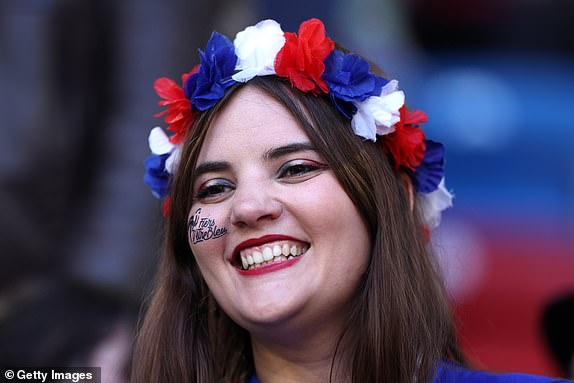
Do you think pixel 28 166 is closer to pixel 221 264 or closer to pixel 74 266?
pixel 74 266

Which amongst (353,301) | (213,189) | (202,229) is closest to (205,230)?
(202,229)

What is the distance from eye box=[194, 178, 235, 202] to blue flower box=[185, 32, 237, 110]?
8.7 inches

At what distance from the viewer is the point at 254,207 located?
2.43m

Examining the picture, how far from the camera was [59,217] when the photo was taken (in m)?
4.36

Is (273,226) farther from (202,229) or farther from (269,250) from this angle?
(202,229)

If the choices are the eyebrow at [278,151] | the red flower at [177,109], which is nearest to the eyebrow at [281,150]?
the eyebrow at [278,151]

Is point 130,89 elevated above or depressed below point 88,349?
above

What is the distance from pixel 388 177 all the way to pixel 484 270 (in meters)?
2.64

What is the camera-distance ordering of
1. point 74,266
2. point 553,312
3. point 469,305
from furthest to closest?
point 469,305
point 74,266
point 553,312

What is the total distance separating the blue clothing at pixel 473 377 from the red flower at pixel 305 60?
83 cm

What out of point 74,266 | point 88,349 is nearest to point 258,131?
point 88,349

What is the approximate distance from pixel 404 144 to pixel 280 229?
486 millimetres

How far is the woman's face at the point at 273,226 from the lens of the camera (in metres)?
2.45

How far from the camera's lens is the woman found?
8.08ft
